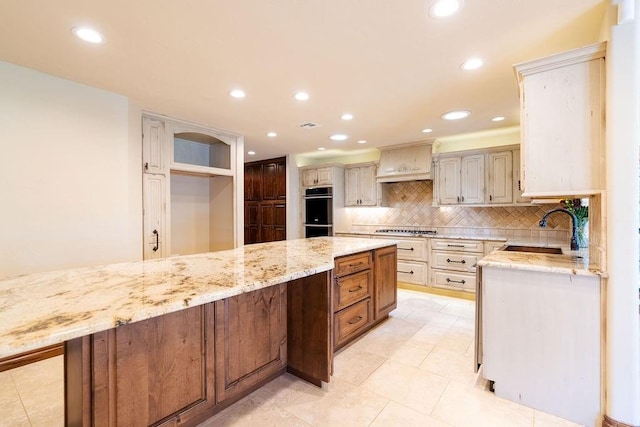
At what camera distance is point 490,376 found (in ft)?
6.39

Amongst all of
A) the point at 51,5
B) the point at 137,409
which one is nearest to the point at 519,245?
the point at 137,409

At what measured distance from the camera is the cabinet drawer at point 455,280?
158 inches

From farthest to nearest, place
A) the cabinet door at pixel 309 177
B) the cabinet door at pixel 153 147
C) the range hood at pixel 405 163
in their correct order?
the cabinet door at pixel 309 177, the range hood at pixel 405 163, the cabinet door at pixel 153 147

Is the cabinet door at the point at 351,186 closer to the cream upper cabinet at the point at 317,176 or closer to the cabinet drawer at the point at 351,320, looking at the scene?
the cream upper cabinet at the point at 317,176

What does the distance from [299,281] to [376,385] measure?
92cm

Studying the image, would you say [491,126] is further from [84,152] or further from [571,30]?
[84,152]

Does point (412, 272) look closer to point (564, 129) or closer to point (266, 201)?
point (564, 129)

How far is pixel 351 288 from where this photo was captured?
8.51ft

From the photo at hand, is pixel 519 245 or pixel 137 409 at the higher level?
pixel 519 245

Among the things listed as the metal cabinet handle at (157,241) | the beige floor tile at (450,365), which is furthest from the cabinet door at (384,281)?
the metal cabinet handle at (157,241)

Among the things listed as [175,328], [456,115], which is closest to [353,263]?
[175,328]

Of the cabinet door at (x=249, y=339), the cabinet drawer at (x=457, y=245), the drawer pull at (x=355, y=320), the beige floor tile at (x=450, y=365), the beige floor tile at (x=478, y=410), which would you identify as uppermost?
the cabinet drawer at (x=457, y=245)

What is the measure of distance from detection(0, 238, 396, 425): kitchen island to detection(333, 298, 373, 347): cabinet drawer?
0.38 m

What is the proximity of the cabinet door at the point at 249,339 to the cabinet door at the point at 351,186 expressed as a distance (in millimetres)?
3506
